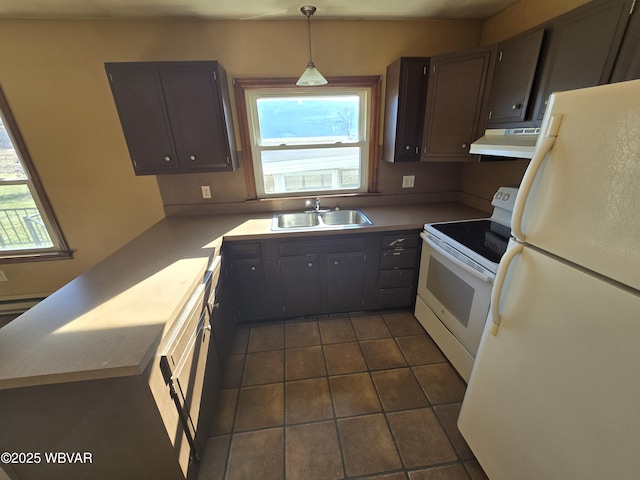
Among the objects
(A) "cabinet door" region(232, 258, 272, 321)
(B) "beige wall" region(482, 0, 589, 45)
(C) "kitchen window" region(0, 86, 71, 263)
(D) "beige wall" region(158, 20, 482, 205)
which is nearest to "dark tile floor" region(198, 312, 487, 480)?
(A) "cabinet door" region(232, 258, 272, 321)

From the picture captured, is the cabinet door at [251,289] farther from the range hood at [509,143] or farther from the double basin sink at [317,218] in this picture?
the range hood at [509,143]

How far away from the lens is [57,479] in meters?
0.96

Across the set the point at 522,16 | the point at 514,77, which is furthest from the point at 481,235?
the point at 522,16

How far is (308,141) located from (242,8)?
1.02m

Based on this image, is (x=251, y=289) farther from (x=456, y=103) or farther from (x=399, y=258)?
(x=456, y=103)

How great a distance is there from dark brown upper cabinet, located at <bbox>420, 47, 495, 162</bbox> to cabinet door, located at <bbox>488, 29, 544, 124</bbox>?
0.09m

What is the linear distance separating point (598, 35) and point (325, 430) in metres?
2.36

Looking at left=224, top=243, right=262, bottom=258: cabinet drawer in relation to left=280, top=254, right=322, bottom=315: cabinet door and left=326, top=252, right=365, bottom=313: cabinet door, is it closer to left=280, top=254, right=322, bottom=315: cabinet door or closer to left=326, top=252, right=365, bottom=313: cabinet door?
left=280, top=254, right=322, bottom=315: cabinet door

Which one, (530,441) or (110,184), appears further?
(110,184)

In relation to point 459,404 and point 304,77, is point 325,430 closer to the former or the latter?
point 459,404

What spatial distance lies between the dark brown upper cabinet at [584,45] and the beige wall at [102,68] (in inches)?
43.2

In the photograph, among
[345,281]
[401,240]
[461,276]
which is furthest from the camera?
[345,281]

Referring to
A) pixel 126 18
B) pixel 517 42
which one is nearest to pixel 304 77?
pixel 517 42

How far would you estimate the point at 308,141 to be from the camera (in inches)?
94.2
